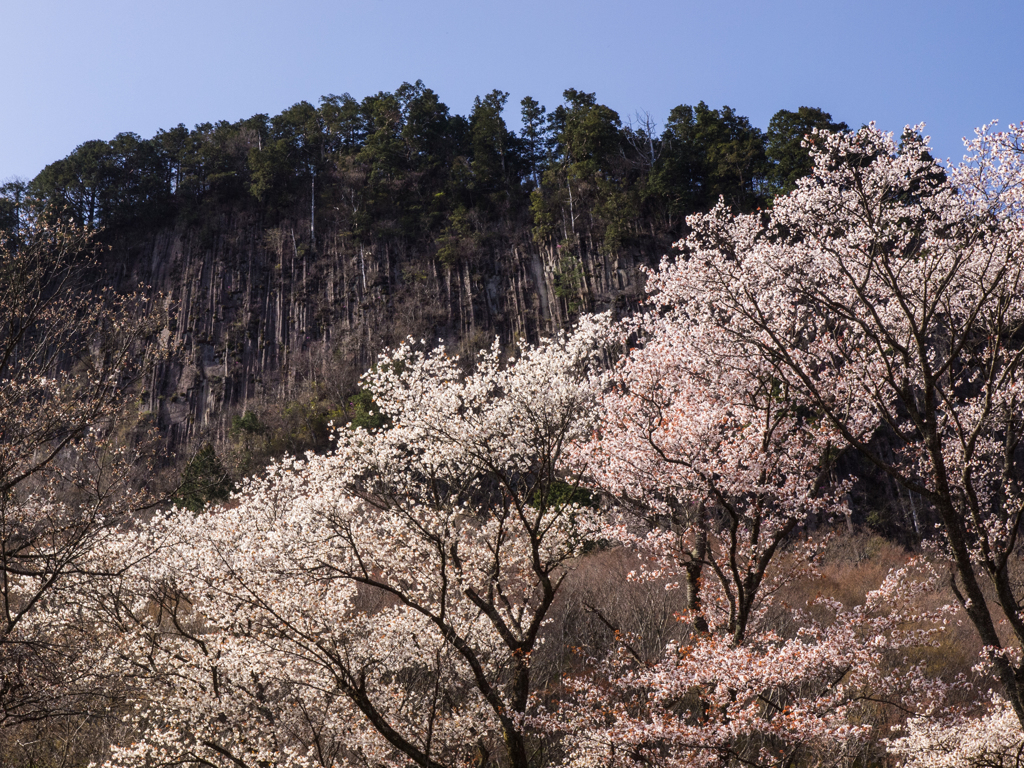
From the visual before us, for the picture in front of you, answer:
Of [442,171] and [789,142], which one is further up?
[442,171]

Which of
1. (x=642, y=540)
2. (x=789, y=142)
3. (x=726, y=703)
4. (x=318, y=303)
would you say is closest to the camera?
(x=726, y=703)

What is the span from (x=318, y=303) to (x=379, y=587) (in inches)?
1497

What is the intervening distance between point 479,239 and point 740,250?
115 feet

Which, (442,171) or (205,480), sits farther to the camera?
(442,171)

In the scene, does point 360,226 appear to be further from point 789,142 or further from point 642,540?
point 642,540

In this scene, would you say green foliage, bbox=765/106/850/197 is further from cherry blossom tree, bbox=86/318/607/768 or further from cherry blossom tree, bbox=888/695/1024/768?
cherry blossom tree, bbox=888/695/1024/768

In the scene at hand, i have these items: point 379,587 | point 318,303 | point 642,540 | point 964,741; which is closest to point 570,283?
point 318,303

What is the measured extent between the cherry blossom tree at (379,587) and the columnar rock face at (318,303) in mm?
28587

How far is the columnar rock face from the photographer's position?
42.9m

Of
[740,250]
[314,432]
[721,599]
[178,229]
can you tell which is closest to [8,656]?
[721,599]

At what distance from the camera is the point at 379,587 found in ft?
39.1

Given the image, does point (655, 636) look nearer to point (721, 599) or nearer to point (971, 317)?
point (721, 599)

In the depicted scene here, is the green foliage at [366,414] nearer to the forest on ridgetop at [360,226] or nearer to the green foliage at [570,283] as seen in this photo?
the forest on ridgetop at [360,226]

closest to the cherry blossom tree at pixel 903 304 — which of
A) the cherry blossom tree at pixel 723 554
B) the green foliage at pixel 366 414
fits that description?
the cherry blossom tree at pixel 723 554
